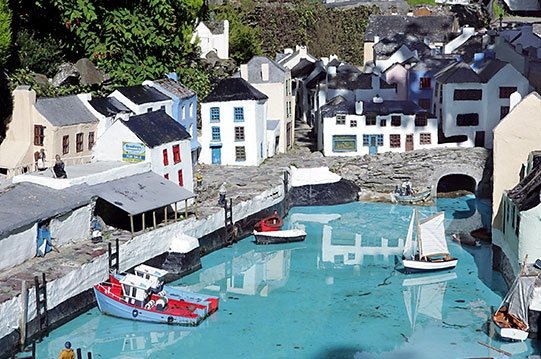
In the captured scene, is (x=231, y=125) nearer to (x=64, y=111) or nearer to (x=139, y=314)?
(x=64, y=111)

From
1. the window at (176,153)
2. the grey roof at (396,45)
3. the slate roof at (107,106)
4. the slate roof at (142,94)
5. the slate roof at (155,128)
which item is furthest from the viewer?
the grey roof at (396,45)

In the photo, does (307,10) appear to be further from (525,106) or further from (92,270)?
(92,270)

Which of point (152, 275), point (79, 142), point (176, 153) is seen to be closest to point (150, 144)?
point (176, 153)

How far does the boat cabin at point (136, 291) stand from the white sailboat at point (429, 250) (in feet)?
39.2

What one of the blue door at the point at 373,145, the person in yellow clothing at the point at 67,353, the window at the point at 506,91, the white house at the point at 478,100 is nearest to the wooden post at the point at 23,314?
the person in yellow clothing at the point at 67,353

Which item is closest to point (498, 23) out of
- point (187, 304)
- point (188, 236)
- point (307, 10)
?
point (307, 10)

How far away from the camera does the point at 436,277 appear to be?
40656mm

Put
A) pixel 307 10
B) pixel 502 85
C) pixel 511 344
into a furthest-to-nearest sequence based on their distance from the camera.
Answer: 1. pixel 307 10
2. pixel 502 85
3. pixel 511 344

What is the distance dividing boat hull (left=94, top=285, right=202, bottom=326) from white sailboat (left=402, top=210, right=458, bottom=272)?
10700 millimetres

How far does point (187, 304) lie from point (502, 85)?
29.9 metres

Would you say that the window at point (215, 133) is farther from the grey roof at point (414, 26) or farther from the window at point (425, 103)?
the grey roof at point (414, 26)

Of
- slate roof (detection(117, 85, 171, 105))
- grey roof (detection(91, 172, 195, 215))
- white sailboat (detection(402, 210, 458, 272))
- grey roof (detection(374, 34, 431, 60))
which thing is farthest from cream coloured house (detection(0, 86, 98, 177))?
grey roof (detection(374, 34, 431, 60))

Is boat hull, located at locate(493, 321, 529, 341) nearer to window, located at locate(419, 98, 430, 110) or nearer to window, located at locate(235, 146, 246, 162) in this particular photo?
window, located at locate(235, 146, 246, 162)

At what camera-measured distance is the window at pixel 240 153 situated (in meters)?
56.8
